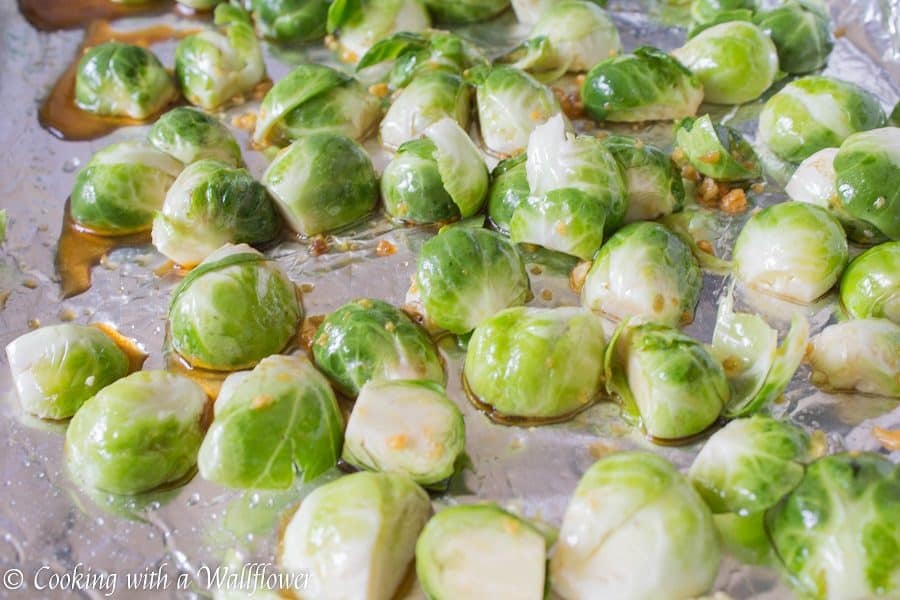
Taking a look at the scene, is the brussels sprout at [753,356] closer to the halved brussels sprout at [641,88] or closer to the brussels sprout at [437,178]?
the brussels sprout at [437,178]

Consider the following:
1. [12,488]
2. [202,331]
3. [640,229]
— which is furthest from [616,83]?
[12,488]

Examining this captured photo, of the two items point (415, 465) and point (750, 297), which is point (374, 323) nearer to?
point (415, 465)

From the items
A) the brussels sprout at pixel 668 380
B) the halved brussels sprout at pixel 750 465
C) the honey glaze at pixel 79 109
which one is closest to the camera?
the halved brussels sprout at pixel 750 465

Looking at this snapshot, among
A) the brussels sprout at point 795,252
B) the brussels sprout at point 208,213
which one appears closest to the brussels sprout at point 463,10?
the brussels sprout at point 208,213

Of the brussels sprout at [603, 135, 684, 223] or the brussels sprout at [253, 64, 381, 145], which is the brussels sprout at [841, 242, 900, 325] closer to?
the brussels sprout at [603, 135, 684, 223]

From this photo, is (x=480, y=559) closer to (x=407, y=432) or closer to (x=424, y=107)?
(x=407, y=432)
